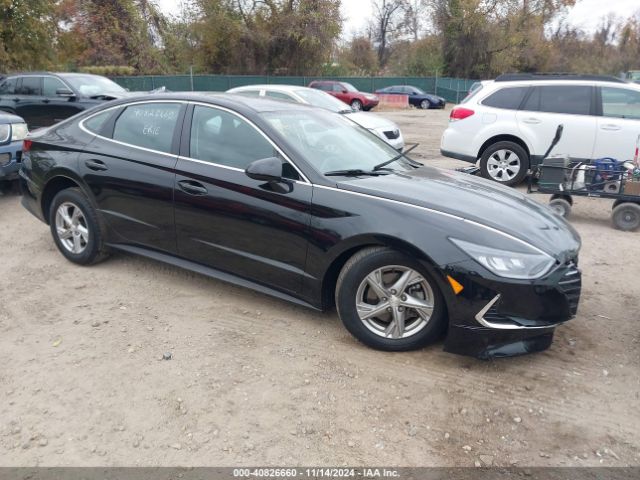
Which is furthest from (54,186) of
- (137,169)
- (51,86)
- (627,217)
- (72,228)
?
(51,86)

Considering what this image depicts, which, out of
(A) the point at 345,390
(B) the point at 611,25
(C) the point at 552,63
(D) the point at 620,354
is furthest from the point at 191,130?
(B) the point at 611,25

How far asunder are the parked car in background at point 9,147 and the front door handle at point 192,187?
14.7ft

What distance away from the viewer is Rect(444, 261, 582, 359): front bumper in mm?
3166

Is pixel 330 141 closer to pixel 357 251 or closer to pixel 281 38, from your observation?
pixel 357 251

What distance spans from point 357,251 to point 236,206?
0.98 meters

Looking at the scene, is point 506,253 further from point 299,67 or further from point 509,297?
point 299,67

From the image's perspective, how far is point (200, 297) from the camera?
4.43m

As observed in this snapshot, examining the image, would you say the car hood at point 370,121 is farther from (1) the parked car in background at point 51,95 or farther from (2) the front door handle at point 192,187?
(2) the front door handle at point 192,187

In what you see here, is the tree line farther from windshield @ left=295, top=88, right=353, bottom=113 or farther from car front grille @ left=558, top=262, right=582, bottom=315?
car front grille @ left=558, top=262, right=582, bottom=315

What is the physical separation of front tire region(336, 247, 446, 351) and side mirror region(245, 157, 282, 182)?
0.77m

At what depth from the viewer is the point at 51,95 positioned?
10.8 m

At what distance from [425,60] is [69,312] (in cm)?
4666

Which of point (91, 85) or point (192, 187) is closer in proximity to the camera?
point (192, 187)

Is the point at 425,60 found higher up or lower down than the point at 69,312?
higher up
